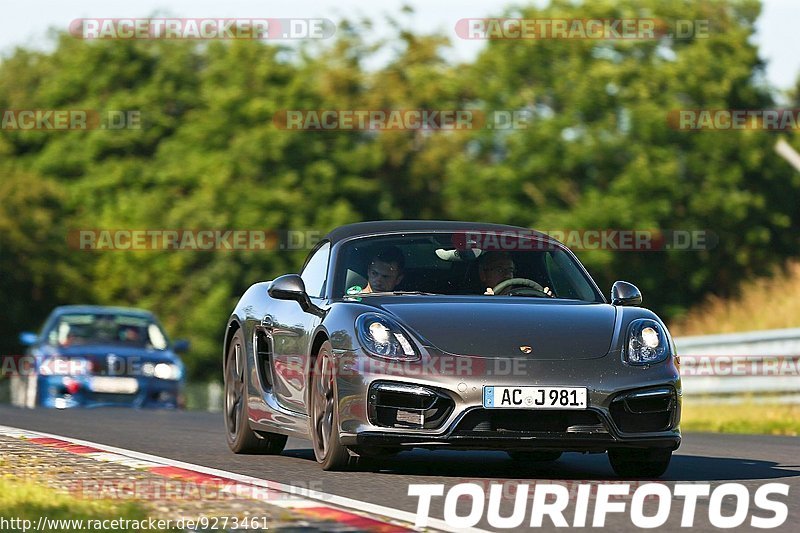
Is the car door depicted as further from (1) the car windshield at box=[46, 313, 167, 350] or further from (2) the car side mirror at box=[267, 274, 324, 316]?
(1) the car windshield at box=[46, 313, 167, 350]

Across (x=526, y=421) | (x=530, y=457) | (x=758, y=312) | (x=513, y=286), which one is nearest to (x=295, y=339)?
(x=513, y=286)

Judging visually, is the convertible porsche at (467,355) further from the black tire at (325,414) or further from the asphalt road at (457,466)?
the asphalt road at (457,466)

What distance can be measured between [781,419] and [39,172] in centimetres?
5185

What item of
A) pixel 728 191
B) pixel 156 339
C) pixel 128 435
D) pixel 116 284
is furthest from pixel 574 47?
pixel 128 435

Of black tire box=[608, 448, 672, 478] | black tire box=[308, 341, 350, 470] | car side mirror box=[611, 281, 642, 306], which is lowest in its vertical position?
black tire box=[608, 448, 672, 478]

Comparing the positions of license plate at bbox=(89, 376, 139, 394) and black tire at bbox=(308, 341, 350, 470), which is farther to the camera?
license plate at bbox=(89, 376, 139, 394)

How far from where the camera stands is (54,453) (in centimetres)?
1082

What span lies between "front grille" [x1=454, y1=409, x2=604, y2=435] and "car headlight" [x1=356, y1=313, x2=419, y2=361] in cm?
46

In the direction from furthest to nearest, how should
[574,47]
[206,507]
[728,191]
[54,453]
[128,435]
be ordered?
[574,47] → [728,191] → [128,435] → [54,453] → [206,507]

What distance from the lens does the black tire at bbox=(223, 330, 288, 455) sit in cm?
1198

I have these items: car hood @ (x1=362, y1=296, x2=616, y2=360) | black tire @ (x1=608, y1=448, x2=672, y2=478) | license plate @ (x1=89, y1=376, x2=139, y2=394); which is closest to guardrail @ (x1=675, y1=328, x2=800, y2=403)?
license plate @ (x1=89, y1=376, x2=139, y2=394)

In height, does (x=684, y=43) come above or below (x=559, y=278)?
above

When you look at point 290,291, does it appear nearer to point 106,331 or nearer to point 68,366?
point 68,366

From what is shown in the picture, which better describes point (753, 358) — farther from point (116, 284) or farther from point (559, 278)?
point (116, 284)
